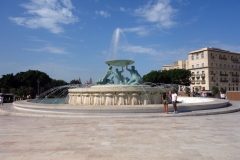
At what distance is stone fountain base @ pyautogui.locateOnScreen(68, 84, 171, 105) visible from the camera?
46.4 feet

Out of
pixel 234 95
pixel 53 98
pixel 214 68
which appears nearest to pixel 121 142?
pixel 234 95

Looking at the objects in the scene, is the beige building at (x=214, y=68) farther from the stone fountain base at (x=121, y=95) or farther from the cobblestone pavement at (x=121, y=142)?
the cobblestone pavement at (x=121, y=142)

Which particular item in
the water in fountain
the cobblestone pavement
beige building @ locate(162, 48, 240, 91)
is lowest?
the cobblestone pavement

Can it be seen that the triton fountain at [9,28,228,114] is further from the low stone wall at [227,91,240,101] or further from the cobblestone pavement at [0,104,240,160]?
the low stone wall at [227,91,240,101]

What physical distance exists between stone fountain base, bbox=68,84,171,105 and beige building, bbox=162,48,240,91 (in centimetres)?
5394

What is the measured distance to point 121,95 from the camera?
1412 centimetres

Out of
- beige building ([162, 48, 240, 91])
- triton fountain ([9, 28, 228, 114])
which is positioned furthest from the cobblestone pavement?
beige building ([162, 48, 240, 91])

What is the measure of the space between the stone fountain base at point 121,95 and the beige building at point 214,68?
2124 inches

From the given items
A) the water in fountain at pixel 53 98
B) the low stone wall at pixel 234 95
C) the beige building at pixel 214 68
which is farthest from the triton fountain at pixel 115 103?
the beige building at pixel 214 68

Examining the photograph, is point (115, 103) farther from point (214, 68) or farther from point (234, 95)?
point (214, 68)

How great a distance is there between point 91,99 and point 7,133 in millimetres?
7806

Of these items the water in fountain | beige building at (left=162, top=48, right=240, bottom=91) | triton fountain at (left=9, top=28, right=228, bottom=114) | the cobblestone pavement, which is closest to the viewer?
the cobblestone pavement

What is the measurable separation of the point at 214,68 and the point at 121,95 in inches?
2287

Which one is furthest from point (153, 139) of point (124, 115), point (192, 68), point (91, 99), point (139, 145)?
point (192, 68)
